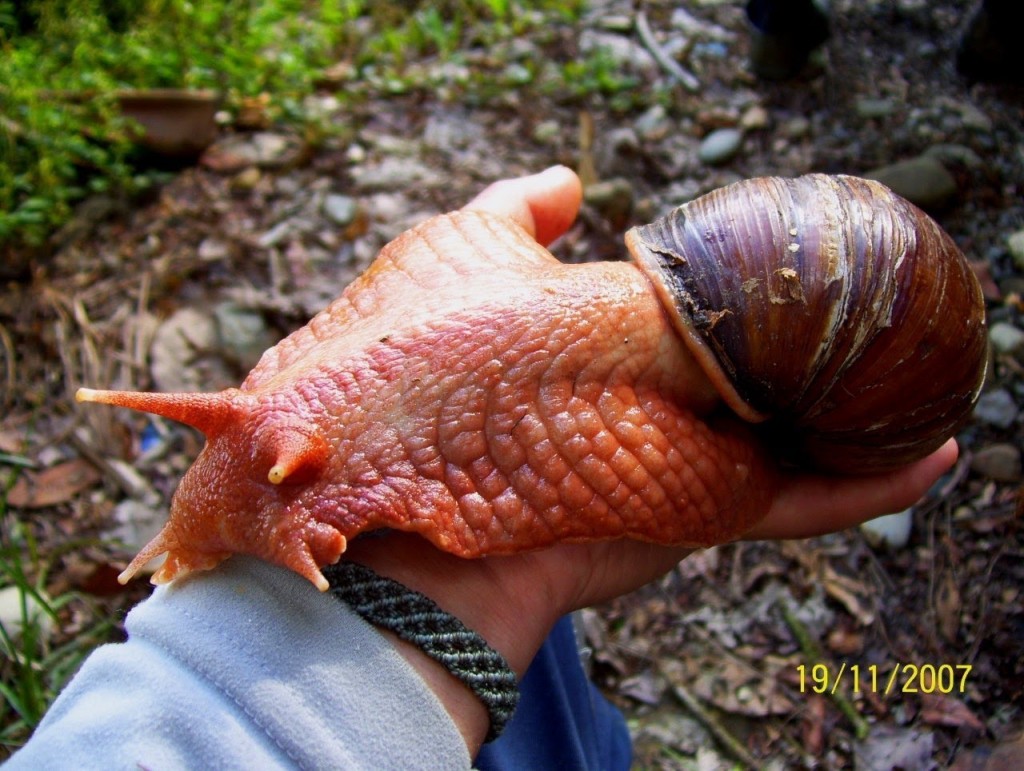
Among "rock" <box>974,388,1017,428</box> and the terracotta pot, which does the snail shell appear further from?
the terracotta pot

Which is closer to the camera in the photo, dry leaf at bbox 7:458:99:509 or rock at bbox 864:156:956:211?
dry leaf at bbox 7:458:99:509

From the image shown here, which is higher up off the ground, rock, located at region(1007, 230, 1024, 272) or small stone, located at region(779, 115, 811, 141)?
small stone, located at region(779, 115, 811, 141)

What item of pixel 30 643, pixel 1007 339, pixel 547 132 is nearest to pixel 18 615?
pixel 30 643

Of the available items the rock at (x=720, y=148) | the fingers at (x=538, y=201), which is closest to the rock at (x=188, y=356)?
the fingers at (x=538, y=201)

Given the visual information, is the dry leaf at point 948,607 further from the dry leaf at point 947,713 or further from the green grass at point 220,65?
the green grass at point 220,65

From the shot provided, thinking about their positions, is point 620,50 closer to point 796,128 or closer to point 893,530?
point 796,128

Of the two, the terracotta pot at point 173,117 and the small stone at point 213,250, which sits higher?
the terracotta pot at point 173,117

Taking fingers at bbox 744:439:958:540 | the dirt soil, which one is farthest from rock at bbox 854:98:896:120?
fingers at bbox 744:439:958:540

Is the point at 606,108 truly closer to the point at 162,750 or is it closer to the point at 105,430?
the point at 105,430
